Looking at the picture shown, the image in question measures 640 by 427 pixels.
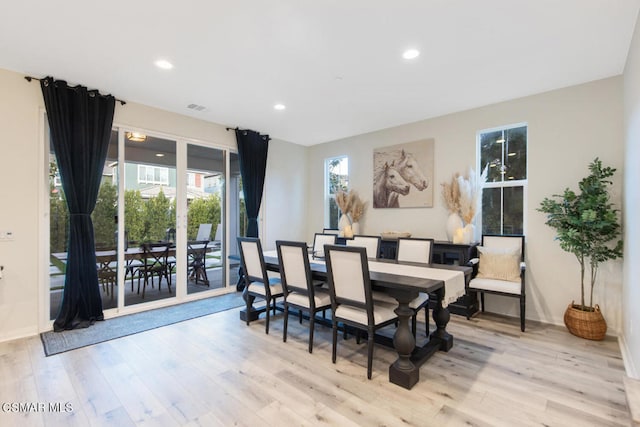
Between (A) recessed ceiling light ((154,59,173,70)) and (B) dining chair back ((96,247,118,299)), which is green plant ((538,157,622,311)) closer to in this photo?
(A) recessed ceiling light ((154,59,173,70))

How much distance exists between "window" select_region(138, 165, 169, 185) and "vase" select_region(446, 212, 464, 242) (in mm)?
4018

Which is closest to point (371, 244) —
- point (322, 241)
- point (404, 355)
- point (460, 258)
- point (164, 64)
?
point (322, 241)

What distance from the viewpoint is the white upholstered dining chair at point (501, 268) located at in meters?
3.30

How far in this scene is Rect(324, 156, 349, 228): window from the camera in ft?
19.3

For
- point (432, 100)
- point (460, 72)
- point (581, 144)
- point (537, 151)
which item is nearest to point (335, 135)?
point (432, 100)

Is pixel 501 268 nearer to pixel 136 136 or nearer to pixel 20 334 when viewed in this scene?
pixel 136 136

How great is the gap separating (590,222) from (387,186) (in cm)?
264

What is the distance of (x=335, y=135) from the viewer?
555 cm

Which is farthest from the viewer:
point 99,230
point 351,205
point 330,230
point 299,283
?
point 330,230

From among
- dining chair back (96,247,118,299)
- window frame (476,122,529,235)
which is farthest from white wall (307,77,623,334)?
dining chair back (96,247,118,299)

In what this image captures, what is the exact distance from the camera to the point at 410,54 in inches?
109

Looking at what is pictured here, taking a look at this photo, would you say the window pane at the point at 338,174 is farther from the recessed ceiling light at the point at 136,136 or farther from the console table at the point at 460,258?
the recessed ceiling light at the point at 136,136

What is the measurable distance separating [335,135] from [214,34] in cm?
329

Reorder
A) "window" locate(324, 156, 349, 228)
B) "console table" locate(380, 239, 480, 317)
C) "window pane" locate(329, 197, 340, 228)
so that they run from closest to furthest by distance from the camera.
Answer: "console table" locate(380, 239, 480, 317) → "window" locate(324, 156, 349, 228) → "window pane" locate(329, 197, 340, 228)
